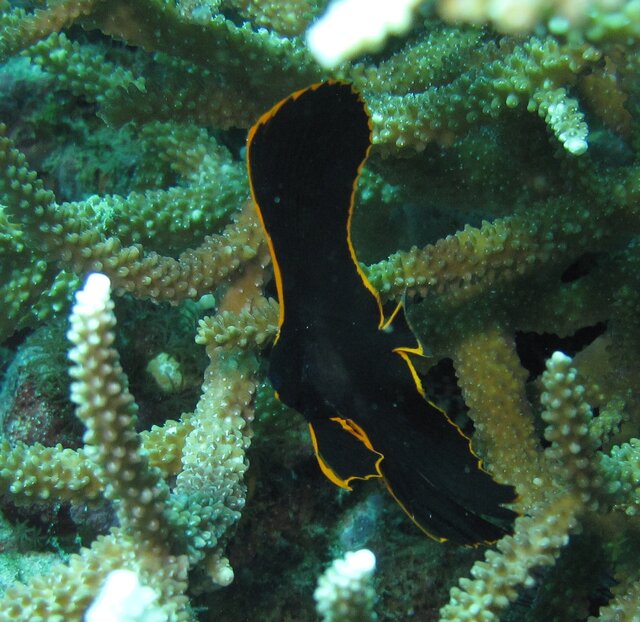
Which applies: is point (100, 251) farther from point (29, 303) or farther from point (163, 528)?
point (163, 528)

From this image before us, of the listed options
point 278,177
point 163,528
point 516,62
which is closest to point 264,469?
point 163,528

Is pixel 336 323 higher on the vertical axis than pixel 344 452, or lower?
higher

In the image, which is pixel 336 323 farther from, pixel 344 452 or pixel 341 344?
pixel 344 452

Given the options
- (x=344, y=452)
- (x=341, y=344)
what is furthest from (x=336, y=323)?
(x=344, y=452)

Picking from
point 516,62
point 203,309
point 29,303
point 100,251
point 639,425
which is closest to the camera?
point 516,62

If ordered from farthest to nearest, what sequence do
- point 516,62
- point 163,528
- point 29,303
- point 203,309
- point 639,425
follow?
point 203,309 < point 29,303 < point 639,425 < point 516,62 < point 163,528
